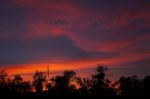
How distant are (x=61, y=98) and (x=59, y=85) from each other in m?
77.1

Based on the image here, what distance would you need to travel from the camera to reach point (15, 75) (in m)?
105

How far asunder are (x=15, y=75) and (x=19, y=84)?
4032mm

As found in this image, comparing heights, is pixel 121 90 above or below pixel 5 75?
below

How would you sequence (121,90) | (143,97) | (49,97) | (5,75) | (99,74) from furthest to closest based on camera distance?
(121,90) < (99,74) < (5,75) < (143,97) < (49,97)

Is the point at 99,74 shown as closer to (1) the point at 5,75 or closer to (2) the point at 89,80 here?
(2) the point at 89,80

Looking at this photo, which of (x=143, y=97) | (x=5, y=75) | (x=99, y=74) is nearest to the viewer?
(x=143, y=97)

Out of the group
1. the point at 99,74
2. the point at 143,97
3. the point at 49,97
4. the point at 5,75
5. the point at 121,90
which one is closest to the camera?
the point at 49,97

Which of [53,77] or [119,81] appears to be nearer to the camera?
[53,77]

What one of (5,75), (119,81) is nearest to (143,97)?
(5,75)

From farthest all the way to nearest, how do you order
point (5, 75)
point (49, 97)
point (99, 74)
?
point (99, 74), point (5, 75), point (49, 97)

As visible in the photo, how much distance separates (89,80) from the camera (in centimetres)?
10131

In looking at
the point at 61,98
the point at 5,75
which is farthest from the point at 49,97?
the point at 5,75

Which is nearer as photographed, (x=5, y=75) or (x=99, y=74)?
(x=5, y=75)

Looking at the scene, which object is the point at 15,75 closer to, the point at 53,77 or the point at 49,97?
the point at 53,77
